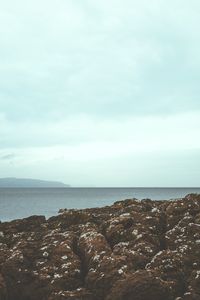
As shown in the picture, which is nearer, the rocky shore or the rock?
the rock

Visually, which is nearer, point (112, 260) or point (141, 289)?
point (141, 289)

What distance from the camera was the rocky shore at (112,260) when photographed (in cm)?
1647

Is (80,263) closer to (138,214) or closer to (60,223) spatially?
(138,214)

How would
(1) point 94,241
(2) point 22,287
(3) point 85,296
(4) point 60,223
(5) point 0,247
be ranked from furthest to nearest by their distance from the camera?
(4) point 60,223 → (5) point 0,247 → (1) point 94,241 → (2) point 22,287 → (3) point 85,296

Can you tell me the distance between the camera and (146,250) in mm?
19094

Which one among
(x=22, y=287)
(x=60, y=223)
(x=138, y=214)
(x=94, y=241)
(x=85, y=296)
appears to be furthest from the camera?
(x=60, y=223)

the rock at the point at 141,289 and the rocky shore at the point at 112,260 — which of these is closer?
the rock at the point at 141,289

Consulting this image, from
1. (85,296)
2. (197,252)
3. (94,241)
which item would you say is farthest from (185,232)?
(85,296)

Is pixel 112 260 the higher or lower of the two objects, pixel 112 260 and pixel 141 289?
the higher

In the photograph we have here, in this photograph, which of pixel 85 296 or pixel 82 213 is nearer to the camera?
pixel 85 296

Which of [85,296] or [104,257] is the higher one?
[104,257]

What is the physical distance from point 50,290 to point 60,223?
331 inches

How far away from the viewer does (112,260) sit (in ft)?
58.8

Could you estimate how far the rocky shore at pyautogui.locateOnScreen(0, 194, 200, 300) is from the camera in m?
Result: 16.5
